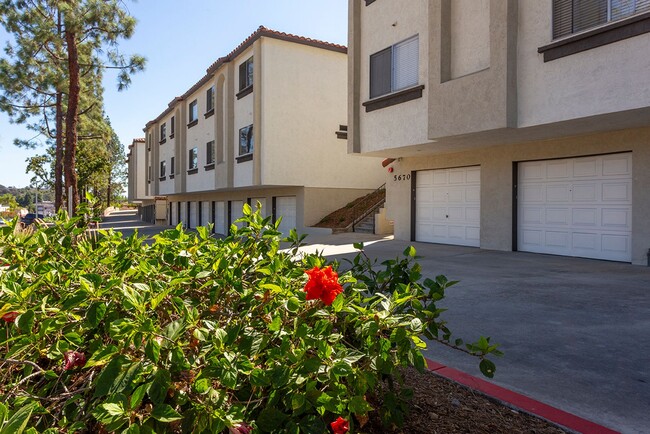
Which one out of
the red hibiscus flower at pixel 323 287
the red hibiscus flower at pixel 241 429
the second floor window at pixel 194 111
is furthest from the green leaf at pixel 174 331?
the second floor window at pixel 194 111

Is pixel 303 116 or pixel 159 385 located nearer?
pixel 159 385

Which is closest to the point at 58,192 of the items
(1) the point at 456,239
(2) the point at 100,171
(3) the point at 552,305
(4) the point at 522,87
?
(1) the point at 456,239

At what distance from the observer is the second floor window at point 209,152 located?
87.9 ft

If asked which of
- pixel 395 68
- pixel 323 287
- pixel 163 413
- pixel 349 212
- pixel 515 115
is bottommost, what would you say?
pixel 163 413

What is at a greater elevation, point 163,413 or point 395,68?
point 395,68

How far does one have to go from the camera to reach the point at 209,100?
27.2 meters

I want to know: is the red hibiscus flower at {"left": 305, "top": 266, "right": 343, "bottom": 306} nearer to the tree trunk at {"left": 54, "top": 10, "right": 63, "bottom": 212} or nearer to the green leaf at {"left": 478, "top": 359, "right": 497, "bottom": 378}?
the green leaf at {"left": 478, "top": 359, "right": 497, "bottom": 378}

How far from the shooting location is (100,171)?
4003 cm

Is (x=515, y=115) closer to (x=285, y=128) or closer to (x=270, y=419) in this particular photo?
(x=270, y=419)

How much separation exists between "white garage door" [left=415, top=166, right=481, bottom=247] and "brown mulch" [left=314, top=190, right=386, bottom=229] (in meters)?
4.67

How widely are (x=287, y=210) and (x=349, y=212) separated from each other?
135 inches

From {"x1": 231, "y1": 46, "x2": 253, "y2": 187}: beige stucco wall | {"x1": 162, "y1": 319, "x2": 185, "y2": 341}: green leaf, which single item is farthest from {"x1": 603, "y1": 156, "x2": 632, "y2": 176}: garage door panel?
{"x1": 231, "y1": 46, "x2": 253, "y2": 187}: beige stucco wall

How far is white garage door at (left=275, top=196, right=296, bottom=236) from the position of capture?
74.5 ft

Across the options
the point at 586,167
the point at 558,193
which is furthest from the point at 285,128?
the point at 586,167
